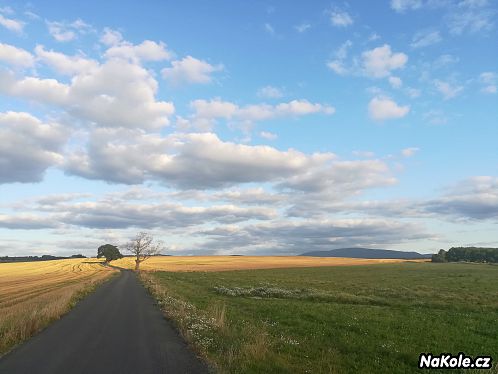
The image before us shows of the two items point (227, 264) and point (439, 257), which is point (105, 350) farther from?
point (439, 257)

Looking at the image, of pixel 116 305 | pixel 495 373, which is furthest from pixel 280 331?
pixel 116 305

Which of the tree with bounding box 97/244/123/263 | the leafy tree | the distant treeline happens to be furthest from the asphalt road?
the distant treeline

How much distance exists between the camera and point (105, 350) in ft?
45.6

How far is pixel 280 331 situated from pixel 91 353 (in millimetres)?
7482

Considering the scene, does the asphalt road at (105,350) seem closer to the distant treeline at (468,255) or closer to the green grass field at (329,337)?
the green grass field at (329,337)

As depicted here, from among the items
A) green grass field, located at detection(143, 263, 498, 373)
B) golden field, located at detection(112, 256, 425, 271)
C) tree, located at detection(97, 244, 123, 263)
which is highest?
tree, located at detection(97, 244, 123, 263)

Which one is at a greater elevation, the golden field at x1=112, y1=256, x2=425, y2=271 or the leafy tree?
the leafy tree

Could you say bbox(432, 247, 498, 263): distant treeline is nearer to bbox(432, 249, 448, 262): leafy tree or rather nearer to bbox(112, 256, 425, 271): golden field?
bbox(432, 249, 448, 262): leafy tree

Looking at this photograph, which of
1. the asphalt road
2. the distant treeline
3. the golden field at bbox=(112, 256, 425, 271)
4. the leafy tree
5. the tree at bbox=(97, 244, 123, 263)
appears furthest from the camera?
the tree at bbox=(97, 244, 123, 263)

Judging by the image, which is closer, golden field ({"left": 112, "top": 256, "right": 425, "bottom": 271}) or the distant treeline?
golden field ({"left": 112, "top": 256, "right": 425, "bottom": 271})

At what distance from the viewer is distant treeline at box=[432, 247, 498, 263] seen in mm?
163000

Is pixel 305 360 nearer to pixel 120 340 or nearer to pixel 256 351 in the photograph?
pixel 256 351

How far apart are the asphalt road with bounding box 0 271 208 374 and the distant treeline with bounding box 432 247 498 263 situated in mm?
163004

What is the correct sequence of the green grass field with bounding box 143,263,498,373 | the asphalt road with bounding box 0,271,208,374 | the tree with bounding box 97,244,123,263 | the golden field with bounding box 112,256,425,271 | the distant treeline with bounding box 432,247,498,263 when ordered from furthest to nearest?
the tree with bounding box 97,244,123,263 → the distant treeline with bounding box 432,247,498,263 → the golden field with bounding box 112,256,425,271 → the green grass field with bounding box 143,263,498,373 → the asphalt road with bounding box 0,271,208,374
